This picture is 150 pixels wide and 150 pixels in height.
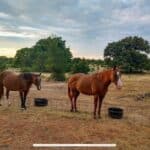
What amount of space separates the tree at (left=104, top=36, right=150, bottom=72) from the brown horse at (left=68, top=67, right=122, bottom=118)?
43844 mm

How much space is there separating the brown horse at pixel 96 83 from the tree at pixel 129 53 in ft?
144

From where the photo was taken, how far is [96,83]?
1173 cm

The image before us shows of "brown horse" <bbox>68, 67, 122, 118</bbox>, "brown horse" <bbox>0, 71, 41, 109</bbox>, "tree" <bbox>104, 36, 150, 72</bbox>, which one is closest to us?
"brown horse" <bbox>68, 67, 122, 118</bbox>

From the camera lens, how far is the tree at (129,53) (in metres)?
57.5

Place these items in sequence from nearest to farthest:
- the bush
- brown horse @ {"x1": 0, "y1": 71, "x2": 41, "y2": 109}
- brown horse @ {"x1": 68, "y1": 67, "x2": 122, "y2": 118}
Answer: brown horse @ {"x1": 68, "y1": 67, "x2": 122, "y2": 118} < brown horse @ {"x1": 0, "y1": 71, "x2": 41, "y2": 109} < the bush

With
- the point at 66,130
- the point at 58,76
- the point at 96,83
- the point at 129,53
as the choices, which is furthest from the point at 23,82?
the point at 129,53

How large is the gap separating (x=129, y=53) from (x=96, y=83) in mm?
47487

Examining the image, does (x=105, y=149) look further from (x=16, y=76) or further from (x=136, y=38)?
(x=136, y=38)

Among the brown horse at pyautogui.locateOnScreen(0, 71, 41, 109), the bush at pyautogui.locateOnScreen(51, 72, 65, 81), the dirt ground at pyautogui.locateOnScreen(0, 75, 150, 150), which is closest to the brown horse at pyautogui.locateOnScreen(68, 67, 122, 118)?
the dirt ground at pyautogui.locateOnScreen(0, 75, 150, 150)

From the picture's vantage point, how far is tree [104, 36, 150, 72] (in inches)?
2264

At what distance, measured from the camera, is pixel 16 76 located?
13781mm

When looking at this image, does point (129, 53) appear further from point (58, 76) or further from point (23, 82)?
point (23, 82)

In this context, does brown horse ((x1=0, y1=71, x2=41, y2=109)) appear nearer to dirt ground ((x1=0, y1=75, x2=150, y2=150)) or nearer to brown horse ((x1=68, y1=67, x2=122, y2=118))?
dirt ground ((x1=0, y1=75, x2=150, y2=150))

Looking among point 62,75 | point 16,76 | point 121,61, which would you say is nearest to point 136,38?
point 121,61
